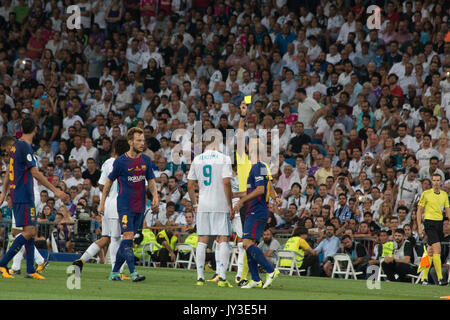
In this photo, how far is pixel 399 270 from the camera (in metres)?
17.5

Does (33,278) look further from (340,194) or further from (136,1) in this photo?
(136,1)

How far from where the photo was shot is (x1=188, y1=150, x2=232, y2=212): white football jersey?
13.8m

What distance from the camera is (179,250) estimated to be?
67.4ft

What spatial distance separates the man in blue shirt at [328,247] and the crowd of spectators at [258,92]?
165mm

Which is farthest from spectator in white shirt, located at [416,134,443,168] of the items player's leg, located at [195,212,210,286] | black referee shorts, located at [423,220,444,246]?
player's leg, located at [195,212,210,286]

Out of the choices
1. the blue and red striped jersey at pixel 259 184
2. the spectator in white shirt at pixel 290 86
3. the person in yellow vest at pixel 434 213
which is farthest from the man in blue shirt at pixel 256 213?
the spectator in white shirt at pixel 290 86

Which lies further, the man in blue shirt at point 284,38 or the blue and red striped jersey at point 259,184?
the man in blue shirt at point 284,38

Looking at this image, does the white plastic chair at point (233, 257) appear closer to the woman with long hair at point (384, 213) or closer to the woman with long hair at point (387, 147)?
the woman with long hair at point (384, 213)

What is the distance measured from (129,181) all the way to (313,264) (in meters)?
7.14

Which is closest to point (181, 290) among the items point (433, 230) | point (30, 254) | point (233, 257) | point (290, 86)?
point (30, 254)

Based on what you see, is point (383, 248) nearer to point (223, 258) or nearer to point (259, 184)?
point (223, 258)

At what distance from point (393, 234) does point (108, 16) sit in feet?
49.4

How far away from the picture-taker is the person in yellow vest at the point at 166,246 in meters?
20.6
